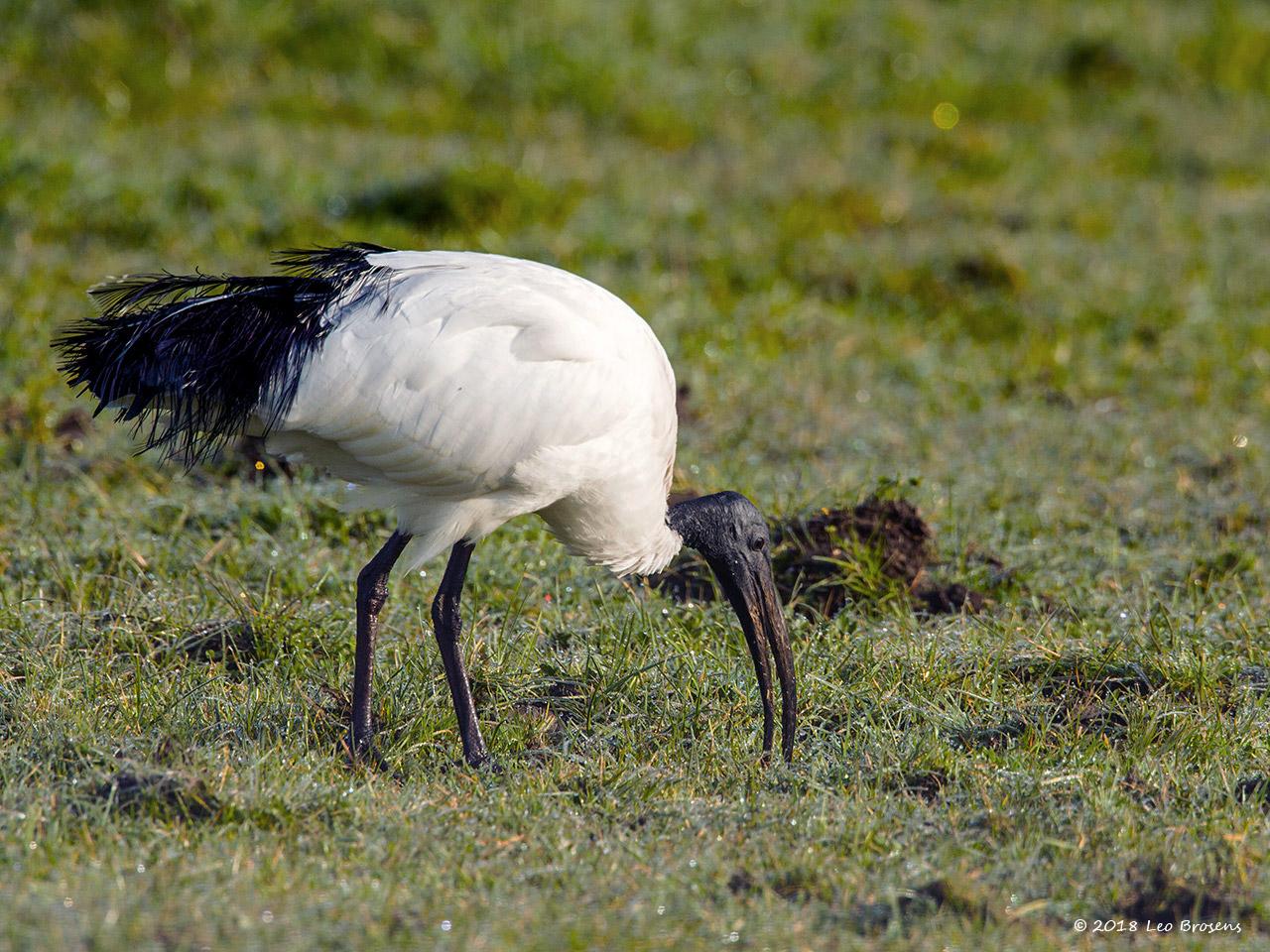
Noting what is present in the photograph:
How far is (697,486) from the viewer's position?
17.2ft

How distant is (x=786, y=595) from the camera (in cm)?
475

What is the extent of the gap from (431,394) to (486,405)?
123 millimetres

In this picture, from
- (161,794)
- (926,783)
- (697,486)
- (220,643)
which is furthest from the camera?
(697,486)

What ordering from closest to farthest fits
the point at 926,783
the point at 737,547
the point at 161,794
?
the point at 161,794 → the point at 926,783 → the point at 737,547

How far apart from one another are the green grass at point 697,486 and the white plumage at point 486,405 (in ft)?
1.53

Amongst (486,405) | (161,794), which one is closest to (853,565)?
(486,405)

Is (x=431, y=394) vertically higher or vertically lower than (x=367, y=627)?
higher

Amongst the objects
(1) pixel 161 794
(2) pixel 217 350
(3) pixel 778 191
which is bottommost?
(1) pixel 161 794

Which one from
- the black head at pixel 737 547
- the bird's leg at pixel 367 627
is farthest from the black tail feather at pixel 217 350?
the black head at pixel 737 547

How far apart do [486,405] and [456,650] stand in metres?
0.60

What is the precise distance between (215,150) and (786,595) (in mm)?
5084

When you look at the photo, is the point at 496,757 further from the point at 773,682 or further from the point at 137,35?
the point at 137,35

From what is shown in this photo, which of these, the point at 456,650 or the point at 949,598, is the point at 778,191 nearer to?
the point at 949,598

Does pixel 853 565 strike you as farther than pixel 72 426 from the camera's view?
Result: No
